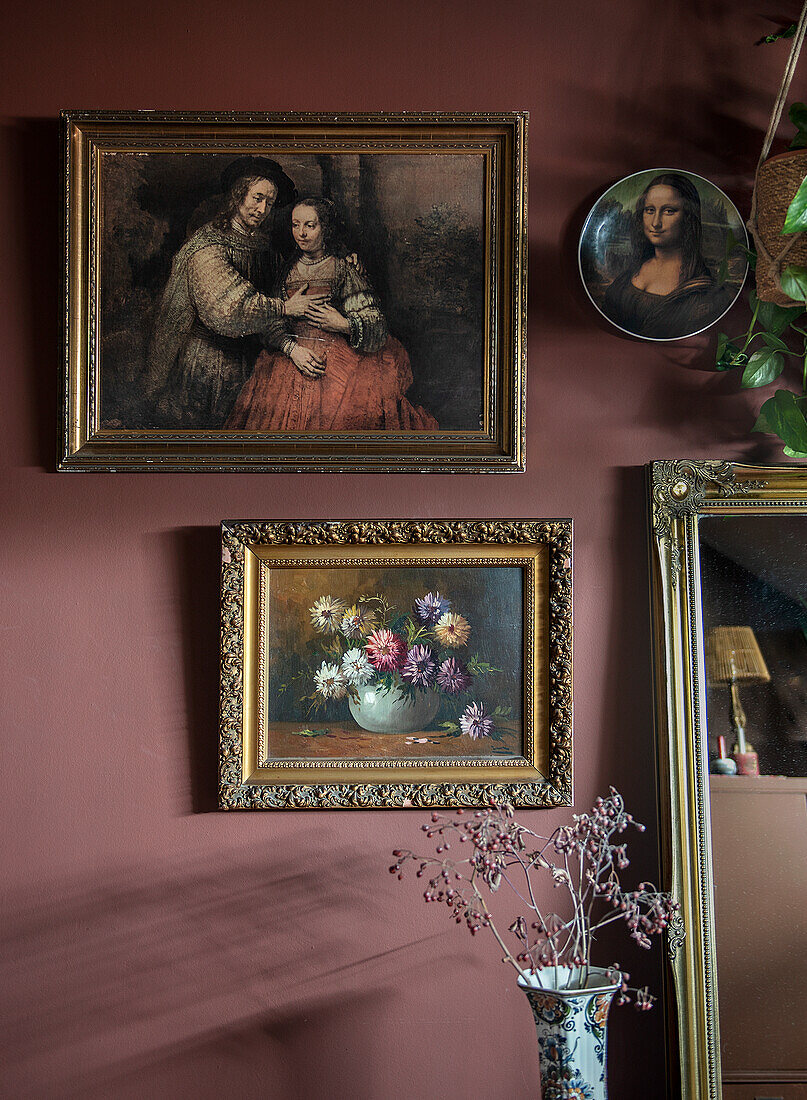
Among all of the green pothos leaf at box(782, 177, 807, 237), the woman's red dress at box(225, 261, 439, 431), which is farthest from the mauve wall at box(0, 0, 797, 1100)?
the green pothos leaf at box(782, 177, 807, 237)

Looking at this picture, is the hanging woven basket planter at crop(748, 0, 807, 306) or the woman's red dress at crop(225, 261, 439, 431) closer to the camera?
the hanging woven basket planter at crop(748, 0, 807, 306)

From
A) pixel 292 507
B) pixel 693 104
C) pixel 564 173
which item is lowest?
pixel 292 507

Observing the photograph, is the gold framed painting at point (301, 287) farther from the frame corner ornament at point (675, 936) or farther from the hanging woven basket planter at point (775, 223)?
the frame corner ornament at point (675, 936)

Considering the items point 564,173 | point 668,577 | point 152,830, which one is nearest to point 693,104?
point 564,173

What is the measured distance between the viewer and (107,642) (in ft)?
6.31

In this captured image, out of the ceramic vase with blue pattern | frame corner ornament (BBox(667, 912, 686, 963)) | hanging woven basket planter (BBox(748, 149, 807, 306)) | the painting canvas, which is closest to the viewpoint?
the ceramic vase with blue pattern

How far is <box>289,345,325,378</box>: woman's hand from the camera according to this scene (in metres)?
1.97

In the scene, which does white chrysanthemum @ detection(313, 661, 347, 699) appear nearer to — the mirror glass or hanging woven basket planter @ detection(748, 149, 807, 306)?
the mirror glass

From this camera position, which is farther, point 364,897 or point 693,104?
point 693,104

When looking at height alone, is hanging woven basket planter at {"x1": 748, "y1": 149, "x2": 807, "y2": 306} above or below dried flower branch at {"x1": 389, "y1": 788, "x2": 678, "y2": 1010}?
above

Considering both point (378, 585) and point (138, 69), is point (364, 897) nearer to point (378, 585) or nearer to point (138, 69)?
point (378, 585)

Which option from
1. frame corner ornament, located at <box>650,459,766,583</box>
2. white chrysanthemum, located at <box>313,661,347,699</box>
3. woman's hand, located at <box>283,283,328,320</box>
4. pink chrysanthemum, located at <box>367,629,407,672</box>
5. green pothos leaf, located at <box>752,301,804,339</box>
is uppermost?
woman's hand, located at <box>283,283,328,320</box>

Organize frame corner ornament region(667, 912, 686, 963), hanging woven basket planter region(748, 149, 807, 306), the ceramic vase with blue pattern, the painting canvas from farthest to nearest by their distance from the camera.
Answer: the painting canvas
frame corner ornament region(667, 912, 686, 963)
hanging woven basket planter region(748, 149, 807, 306)
the ceramic vase with blue pattern

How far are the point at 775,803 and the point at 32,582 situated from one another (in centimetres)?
166
